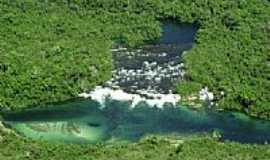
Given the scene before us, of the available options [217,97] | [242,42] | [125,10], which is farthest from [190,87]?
[125,10]

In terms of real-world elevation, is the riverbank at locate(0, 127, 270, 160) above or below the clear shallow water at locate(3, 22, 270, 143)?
below

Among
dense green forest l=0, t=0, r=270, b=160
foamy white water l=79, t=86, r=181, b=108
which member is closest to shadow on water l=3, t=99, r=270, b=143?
foamy white water l=79, t=86, r=181, b=108

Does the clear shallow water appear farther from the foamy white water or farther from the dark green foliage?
the dark green foliage

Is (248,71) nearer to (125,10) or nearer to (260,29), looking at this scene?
(260,29)

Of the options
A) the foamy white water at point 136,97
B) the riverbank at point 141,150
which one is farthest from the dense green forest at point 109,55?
the foamy white water at point 136,97

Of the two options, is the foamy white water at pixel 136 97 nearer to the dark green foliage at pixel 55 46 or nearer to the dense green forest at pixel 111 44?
the dense green forest at pixel 111 44

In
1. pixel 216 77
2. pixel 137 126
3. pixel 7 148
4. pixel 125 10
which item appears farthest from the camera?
pixel 125 10

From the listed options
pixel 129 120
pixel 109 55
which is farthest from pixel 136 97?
pixel 109 55
